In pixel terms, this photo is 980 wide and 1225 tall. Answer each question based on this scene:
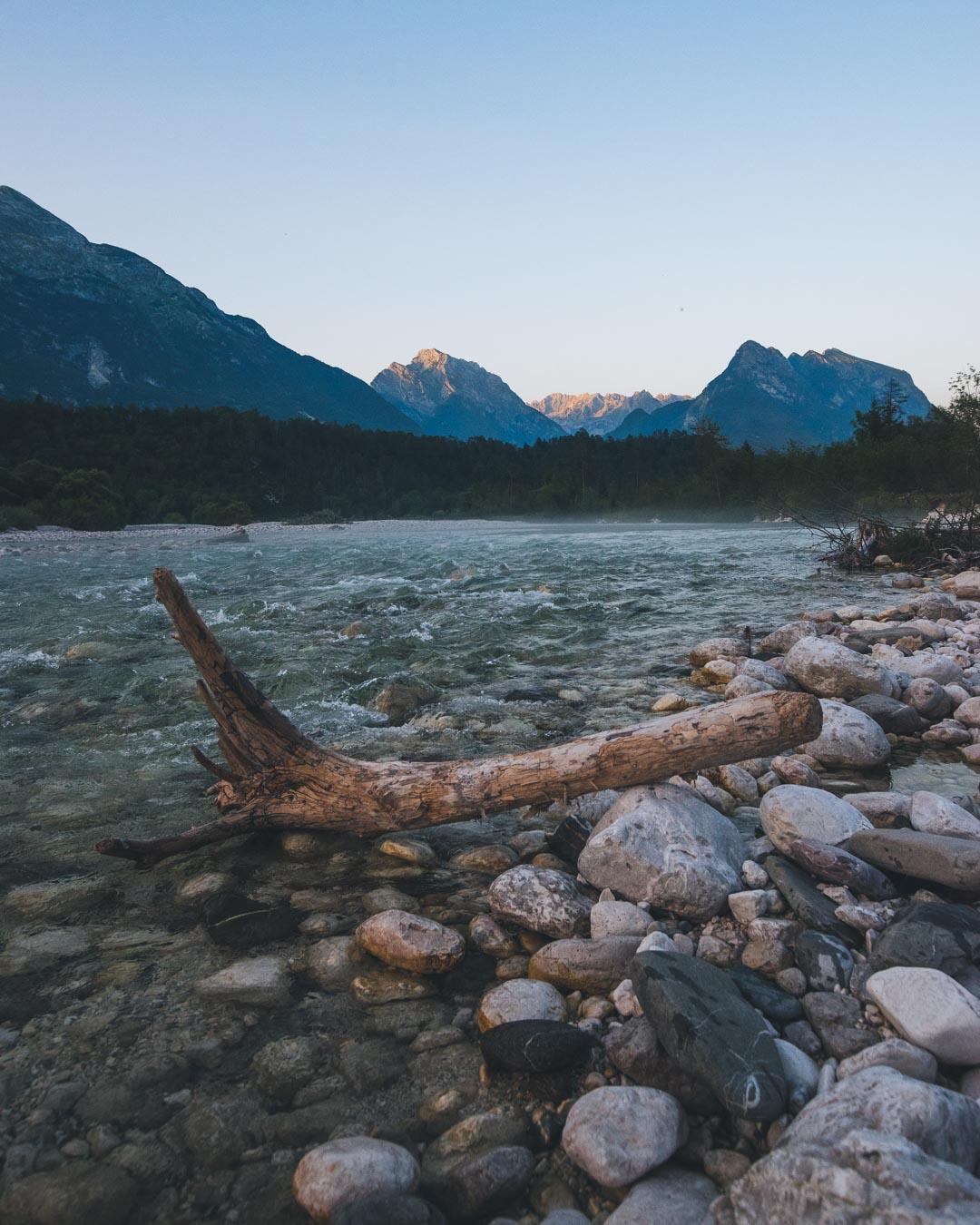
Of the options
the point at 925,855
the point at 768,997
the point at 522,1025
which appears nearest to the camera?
the point at 522,1025

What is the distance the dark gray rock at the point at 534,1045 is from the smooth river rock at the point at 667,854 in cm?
91

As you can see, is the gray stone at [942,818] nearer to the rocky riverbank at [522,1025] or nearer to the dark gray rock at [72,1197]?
the rocky riverbank at [522,1025]

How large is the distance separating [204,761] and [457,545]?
2983 centimetres

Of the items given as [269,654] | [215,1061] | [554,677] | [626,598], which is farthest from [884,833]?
[626,598]

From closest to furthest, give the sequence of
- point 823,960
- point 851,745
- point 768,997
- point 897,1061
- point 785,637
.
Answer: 1. point 897,1061
2. point 768,997
3. point 823,960
4. point 851,745
5. point 785,637

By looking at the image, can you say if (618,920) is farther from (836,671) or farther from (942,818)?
(836,671)

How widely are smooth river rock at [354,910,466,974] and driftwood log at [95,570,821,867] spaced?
0.85m

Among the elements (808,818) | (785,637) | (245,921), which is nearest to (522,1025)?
(245,921)

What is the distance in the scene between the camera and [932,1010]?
2066 mm

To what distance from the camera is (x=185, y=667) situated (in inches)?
322

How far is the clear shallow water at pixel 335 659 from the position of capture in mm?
4852

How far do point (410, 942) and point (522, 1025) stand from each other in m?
0.69

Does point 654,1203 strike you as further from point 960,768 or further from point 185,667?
point 185,667

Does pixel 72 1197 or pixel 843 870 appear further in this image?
pixel 843 870
